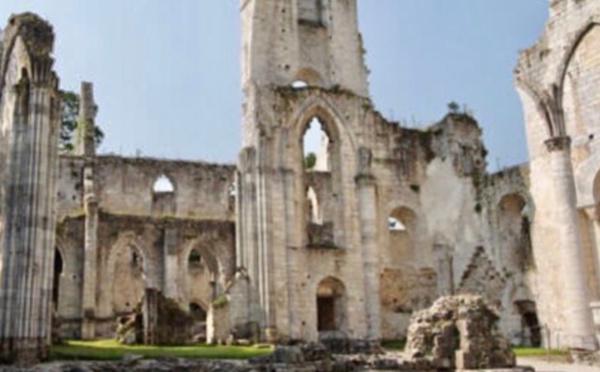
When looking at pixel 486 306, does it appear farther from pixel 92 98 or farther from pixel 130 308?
pixel 92 98

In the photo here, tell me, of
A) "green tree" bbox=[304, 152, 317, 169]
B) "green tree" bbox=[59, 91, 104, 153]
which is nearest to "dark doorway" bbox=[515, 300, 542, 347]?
"green tree" bbox=[304, 152, 317, 169]

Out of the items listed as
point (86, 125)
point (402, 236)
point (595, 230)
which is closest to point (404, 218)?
point (402, 236)

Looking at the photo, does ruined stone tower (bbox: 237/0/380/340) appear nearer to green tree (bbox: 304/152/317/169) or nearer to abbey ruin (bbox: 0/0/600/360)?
abbey ruin (bbox: 0/0/600/360)

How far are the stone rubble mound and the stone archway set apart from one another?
9.27 meters

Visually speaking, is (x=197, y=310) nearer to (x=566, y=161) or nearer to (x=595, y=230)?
(x=595, y=230)

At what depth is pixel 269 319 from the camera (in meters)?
24.5

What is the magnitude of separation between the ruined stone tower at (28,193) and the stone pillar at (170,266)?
1297cm

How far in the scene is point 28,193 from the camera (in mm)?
15289

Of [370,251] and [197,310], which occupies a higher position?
[370,251]

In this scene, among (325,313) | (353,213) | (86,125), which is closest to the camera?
(353,213)

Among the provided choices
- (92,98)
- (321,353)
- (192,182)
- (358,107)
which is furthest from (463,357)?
(92,98)

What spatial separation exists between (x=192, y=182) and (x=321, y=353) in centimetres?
1981

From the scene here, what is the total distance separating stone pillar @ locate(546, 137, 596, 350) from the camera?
19.5m

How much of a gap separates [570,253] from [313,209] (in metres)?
14.5
